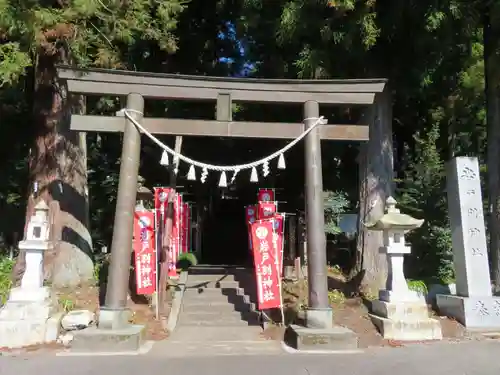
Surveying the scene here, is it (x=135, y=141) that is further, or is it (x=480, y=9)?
(x=480, y=9)

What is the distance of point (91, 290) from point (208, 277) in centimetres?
341

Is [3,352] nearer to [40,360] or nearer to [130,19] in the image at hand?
[40,360]

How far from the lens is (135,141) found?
777cm

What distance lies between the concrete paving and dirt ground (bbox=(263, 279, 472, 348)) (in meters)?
0.86

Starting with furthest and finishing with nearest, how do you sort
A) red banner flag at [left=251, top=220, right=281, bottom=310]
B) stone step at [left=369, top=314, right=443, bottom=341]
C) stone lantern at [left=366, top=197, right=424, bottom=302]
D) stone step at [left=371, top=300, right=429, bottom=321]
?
red banner flag at [left=251, top=220, right=281, bottom=310] → stone lantern at [left=366, top=197, right=424, bottom=302] → stone step at [left=371, top=300, right=429, bottom=321] → stone step at [left=369, top=314, right=443, bottom=341]

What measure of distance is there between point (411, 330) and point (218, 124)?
4969 mm

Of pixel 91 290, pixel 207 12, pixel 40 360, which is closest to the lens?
pixel 40 360

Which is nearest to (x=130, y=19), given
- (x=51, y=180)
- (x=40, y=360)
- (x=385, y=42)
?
(x=51, y=180)

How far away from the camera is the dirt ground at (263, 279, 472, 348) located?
313 inches

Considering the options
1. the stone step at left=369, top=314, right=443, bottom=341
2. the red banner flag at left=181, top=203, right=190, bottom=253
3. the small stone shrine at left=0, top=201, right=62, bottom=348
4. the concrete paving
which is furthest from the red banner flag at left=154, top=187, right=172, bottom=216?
the stone step at left=369, top=314, right=443, bottom=341

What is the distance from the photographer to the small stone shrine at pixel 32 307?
24.0 ft

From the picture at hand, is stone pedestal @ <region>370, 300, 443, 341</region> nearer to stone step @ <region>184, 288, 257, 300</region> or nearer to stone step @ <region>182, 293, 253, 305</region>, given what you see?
stone step @ <region>182, 293, 253, 305</region>

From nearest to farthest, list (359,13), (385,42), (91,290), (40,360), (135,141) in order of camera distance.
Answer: (40,360)
(135,141)
(359,13)
(91,290)
(385,42)

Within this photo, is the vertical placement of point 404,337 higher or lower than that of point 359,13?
lower
